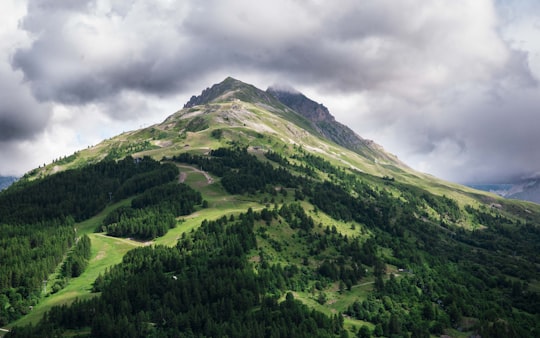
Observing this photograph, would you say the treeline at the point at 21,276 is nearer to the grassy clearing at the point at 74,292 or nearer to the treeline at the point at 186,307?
the grassy clearing at the point at 74,292

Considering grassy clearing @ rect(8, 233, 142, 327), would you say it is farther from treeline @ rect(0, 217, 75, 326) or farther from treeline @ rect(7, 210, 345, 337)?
treeline @ rect(7, 210, 345, 337)

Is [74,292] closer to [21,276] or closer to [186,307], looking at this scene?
[21,276]

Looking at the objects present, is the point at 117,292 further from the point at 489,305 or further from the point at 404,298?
the point at 489,305

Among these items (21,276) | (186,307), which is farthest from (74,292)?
(186,307)

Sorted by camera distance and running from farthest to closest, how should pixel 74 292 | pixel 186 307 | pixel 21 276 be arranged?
pixel 21 276 < pixel 74 292 < pixel 186 307

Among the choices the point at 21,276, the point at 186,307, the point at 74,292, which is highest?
the point at 186,307

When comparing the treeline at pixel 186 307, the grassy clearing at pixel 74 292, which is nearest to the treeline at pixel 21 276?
the grassy clearing at pixel 74 292

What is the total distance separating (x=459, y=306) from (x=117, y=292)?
14993cm

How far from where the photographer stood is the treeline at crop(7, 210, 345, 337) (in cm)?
13450

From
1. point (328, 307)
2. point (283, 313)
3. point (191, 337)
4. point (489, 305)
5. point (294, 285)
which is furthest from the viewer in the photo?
point (489, 305)

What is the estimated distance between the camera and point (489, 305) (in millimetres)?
193750

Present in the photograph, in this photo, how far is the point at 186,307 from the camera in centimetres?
14925

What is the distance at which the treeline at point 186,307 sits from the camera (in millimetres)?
134500

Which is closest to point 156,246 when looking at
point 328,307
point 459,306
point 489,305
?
point 328,307
